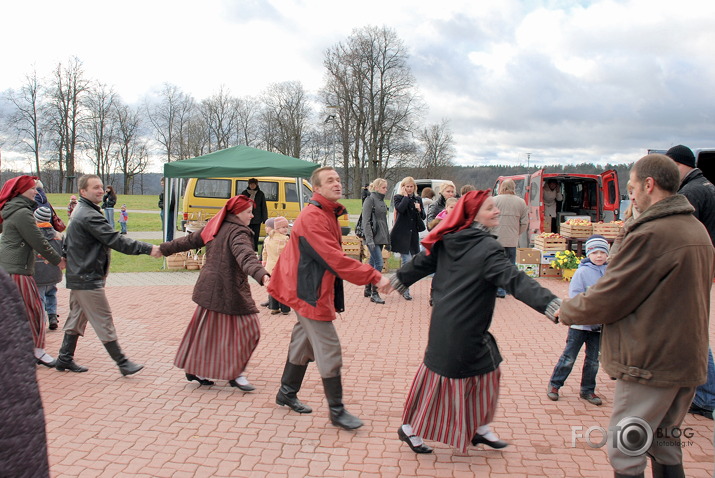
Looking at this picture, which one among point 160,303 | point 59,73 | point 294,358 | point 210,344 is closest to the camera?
point 294,358

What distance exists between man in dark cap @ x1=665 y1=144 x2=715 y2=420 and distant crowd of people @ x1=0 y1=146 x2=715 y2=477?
11mm

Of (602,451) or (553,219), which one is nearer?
(602,451)

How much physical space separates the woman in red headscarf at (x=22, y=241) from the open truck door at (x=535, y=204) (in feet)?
34.6

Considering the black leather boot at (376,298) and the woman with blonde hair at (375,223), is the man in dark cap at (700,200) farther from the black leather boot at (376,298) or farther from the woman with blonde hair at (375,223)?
the black leather boot at (376,298)

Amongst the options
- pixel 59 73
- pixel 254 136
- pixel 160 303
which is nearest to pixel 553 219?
pixel 160 303

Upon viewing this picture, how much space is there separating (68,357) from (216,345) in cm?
173

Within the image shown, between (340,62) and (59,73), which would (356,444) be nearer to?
(340,62)

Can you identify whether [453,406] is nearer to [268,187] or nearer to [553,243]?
[553,243]

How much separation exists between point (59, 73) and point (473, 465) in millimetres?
60976

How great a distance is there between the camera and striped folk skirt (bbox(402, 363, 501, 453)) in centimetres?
340

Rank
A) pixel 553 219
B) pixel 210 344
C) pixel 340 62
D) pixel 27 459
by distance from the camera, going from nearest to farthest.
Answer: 1. pixel 27 459
2. pixel 210 344
3. pixel 553 219
4. pixel 340 62

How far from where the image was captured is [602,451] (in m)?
3.78

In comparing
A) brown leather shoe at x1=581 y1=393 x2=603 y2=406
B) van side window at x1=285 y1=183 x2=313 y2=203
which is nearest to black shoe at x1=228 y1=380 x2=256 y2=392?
brown leather shoe at x1=581 y1=393 x2=603 y2=406

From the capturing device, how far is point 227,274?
479 cm
